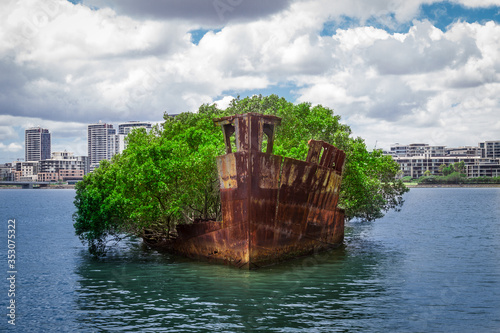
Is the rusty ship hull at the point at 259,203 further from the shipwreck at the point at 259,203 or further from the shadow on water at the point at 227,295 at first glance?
the shadow on water at the point at 227,295

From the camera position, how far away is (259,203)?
26688mm

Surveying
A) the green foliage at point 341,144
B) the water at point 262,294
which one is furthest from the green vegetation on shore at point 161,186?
the water at point 262,294

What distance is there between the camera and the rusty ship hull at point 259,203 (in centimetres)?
2658

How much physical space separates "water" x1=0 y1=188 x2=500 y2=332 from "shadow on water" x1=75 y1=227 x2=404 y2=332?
0.14 ft

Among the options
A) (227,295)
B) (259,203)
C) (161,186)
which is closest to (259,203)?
(259,203)

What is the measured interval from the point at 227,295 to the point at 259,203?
5.11 m

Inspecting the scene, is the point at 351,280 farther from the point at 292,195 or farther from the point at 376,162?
the point at 376,162

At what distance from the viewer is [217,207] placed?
36438 mm

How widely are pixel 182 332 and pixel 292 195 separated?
38.9ft

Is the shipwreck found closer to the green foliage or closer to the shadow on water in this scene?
the shadow on water

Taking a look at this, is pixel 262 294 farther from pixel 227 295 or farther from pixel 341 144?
pixel 341 144

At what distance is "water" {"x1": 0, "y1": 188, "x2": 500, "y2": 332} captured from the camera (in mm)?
19625

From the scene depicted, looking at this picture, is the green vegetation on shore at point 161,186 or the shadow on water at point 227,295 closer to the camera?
the shadow on water at point 227,295

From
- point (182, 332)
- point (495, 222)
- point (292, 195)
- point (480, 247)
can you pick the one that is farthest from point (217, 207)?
point (495, 222)
